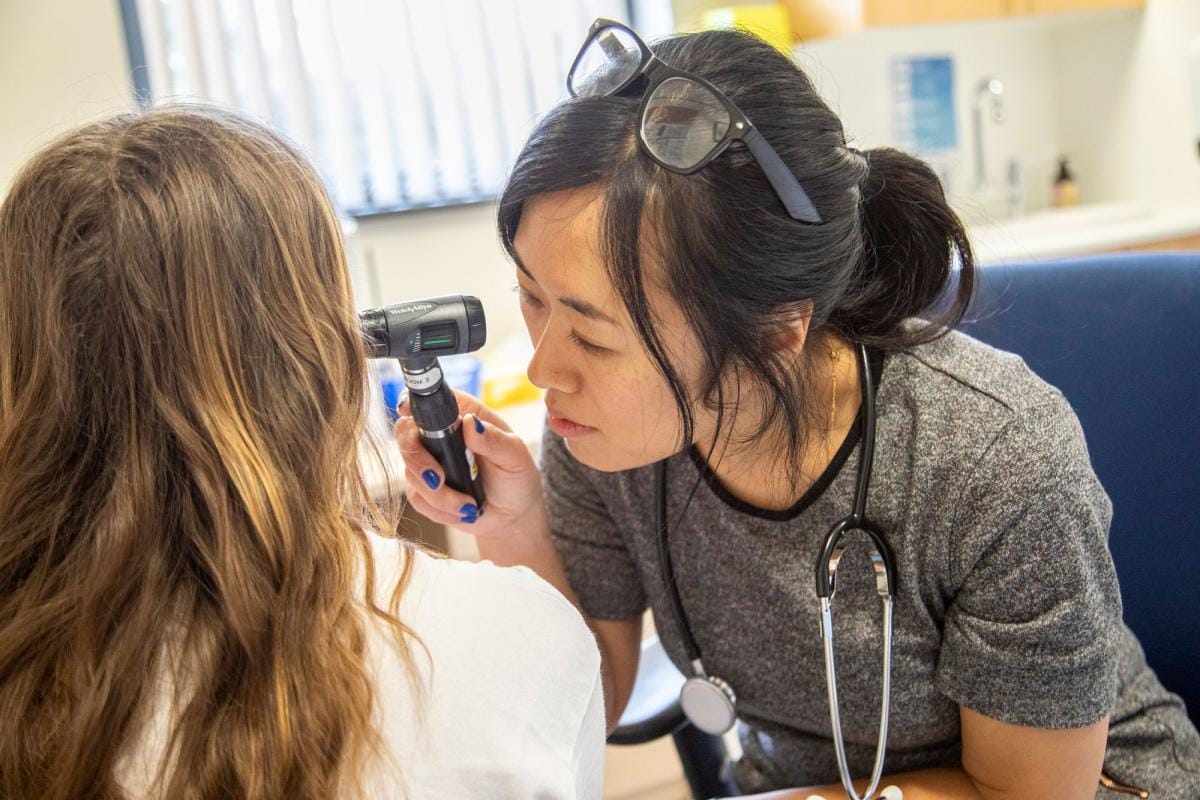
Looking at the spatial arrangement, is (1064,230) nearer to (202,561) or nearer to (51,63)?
(51,63)

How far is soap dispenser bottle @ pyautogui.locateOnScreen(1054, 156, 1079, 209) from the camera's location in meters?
3.49

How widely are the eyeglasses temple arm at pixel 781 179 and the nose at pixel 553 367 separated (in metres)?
0.21

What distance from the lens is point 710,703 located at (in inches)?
38.9

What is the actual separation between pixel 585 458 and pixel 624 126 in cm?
28

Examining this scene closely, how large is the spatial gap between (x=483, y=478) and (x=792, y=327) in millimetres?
380

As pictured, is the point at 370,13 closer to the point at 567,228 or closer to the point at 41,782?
the point at 567,228

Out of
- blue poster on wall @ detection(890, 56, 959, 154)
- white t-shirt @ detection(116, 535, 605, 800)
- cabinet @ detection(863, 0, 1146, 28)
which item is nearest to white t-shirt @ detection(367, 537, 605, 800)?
white t-shirt @ detection(116, 535, 605, 800)

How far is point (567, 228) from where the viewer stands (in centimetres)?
84

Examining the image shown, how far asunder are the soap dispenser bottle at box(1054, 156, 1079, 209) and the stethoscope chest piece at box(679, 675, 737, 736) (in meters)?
3.02

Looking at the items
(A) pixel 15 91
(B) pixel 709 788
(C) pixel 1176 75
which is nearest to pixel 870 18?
(C) pixel 1176 75

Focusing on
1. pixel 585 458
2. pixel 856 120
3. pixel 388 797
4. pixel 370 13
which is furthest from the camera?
pixel 856 120

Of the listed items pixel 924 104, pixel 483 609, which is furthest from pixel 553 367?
pixel 924 104

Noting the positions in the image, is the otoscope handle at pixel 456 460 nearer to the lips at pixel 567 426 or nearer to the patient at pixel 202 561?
the lips at pixel 567 426

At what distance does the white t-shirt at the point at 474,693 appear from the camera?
0.60 meters
